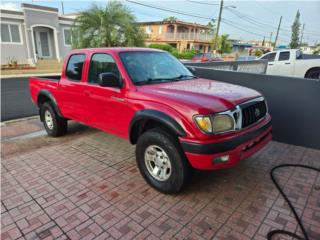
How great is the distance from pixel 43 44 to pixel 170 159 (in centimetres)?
2359

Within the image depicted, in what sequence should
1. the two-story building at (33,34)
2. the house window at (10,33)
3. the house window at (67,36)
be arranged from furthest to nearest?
the house window at (67,36) < the two-story building at (33,34) < the house window at (10,33)

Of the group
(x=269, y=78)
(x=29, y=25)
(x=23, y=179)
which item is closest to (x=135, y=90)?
(x=23, y=179)

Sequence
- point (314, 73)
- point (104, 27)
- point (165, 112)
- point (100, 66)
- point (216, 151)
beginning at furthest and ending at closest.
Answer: point (104, 27)
point (314, 73)
point (100, 66)
point (165, 112)
point (216, 151)

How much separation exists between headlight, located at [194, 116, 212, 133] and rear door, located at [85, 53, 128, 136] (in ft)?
3.93

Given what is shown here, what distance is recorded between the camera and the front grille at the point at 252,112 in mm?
3032

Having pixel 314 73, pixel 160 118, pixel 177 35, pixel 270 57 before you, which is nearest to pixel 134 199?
pixel 160 118

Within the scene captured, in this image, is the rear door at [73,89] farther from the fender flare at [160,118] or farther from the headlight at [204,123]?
the headlight at [204,123]

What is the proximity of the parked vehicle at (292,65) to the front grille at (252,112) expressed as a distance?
8.40 meters

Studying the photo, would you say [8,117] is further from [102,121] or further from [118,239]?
[118,239]

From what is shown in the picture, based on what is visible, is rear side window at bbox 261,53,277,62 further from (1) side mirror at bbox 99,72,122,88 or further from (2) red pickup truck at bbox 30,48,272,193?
(1) side mirror at bbox 99,72,122,88

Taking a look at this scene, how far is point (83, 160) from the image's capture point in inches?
167

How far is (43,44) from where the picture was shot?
22.6 meters

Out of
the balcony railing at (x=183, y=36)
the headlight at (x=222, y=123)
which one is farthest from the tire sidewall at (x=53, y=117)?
the balcony railing at (x=183, y=36)

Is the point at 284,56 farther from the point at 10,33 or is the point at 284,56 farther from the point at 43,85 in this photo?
the point at 10,33
